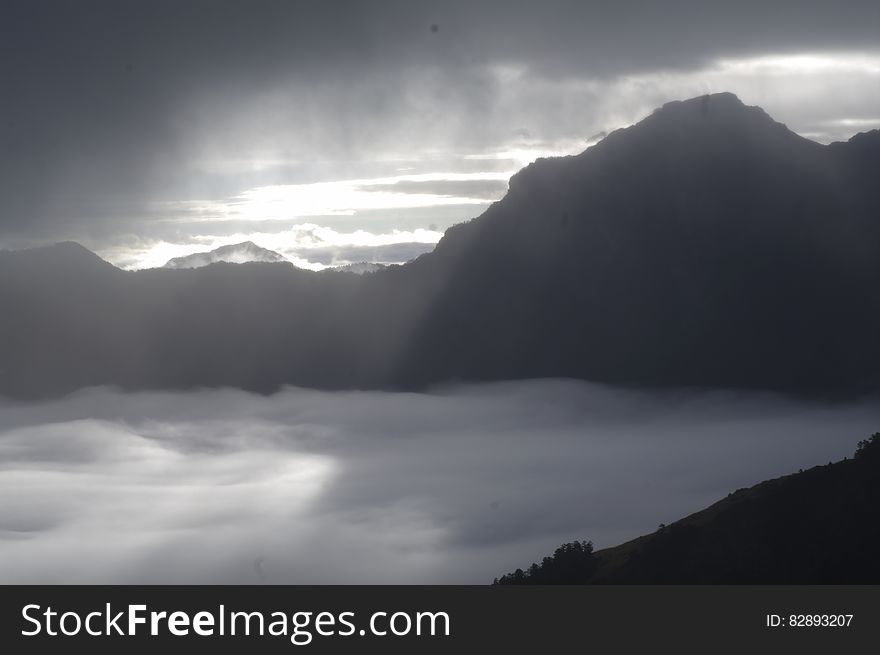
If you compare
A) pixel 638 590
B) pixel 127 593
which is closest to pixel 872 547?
pixel 638 590

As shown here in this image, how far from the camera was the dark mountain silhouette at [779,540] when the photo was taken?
6156 cm

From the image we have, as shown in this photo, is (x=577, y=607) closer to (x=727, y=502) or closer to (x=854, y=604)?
(x=854, y=604)

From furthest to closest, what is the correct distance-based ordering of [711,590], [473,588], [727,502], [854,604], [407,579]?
[407,579] → [727,502] → [473,588] → [711,590] → [854,604]

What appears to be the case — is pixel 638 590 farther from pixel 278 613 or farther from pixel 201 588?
pixel 201 588

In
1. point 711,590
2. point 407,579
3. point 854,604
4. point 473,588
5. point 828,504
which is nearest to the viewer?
point 854,604

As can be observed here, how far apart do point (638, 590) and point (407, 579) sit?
5514 inches

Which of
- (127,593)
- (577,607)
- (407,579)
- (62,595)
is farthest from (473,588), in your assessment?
(407,579)

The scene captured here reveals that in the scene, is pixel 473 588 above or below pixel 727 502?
below

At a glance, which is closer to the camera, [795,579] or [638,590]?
[638,590]

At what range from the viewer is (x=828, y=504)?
66750 millimetres

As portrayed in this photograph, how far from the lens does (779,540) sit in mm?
65688

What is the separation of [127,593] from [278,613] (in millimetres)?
10191

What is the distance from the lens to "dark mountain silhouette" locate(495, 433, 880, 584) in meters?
61.6

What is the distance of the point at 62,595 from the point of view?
56.2 metres
